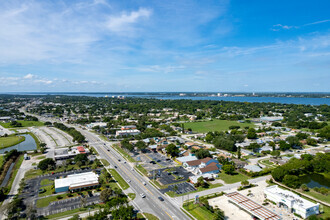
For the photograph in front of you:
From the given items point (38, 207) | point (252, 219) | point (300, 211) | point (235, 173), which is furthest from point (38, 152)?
point (300, 211)

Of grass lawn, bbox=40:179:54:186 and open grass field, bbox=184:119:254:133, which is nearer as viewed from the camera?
grass lawn, bbox=40:179:54:186

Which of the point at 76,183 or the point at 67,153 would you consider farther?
the point at 67,153

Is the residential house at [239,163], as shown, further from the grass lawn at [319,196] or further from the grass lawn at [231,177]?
the grass lawn at [319,196]

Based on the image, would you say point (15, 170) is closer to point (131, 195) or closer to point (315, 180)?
point (131, 195)

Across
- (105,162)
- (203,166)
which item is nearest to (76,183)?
(105,162)

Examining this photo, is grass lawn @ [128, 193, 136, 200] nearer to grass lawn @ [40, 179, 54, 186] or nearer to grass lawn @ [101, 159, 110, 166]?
grass lawn @ [101, 159, 110, 166]

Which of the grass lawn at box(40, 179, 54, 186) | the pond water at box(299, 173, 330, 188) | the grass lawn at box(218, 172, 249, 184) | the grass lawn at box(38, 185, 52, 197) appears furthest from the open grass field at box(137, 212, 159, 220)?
the pond water at box(299, 173, 330, 188)

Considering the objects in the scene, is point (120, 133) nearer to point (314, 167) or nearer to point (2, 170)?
point (2, 170)

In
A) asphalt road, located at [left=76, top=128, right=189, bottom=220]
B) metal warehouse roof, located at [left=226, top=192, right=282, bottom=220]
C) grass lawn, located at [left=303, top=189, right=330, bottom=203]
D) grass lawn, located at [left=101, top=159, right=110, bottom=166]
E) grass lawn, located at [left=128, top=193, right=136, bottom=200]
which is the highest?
metal warehouse roof, located at [left=226, top=192, right=282, bottom=220]
